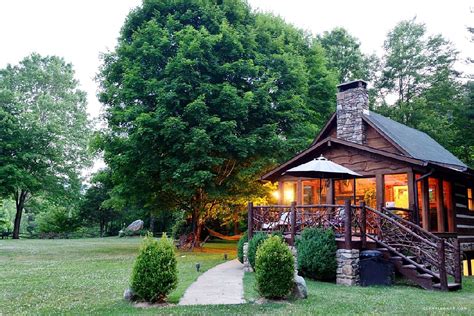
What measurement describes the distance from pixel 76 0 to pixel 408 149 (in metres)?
16.2

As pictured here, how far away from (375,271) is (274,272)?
13.4ft

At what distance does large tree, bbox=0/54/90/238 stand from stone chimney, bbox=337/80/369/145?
20404mm

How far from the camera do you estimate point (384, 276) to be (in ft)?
34.0

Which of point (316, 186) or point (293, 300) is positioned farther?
Result: point (316, 186)

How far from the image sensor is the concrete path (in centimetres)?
775

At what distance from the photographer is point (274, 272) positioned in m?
7.56

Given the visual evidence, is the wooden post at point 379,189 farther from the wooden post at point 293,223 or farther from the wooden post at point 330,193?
the wooden post at point 293,223

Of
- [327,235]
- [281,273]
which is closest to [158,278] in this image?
[281,273]

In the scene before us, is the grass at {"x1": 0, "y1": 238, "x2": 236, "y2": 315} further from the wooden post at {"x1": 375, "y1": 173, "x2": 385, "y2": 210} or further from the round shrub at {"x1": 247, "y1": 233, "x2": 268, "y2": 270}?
the wooden post at {"x1": 375, "y1": 173, "x2": 385, "y2": 210}

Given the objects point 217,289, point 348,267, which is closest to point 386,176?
point 348,267

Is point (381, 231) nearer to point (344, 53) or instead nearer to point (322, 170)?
point (322, 170)

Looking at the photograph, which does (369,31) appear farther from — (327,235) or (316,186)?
(327,235)

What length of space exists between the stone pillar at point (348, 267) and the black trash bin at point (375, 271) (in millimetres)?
156

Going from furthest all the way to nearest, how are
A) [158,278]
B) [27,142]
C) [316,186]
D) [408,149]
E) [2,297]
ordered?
[27,142]
[316,186]
[408,149]
[2,297]
[158,278]
